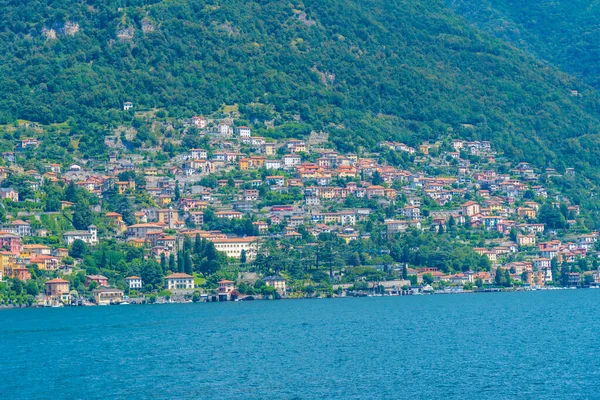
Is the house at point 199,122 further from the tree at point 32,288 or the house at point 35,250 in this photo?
the tree at point 32,288

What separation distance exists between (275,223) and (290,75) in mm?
41265

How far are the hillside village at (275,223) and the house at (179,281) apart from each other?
198 mm

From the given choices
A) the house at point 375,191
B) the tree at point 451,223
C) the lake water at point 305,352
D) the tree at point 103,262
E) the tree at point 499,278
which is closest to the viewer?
the lake water at point 305,352

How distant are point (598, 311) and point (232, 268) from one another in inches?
1460

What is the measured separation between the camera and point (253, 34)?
561ft

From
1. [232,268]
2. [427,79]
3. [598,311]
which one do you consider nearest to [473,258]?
[232,268]

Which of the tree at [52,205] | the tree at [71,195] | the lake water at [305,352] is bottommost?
the lake water at [305,352]

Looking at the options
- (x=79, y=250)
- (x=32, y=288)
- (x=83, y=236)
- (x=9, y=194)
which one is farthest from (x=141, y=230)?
(x=32, y=288)

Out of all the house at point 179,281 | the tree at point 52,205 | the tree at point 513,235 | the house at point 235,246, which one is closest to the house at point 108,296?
the house at point 179,281

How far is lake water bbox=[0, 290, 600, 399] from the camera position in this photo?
5441cm

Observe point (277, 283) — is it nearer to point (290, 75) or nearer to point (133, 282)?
point (133, 282)

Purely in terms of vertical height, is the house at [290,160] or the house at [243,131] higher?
the house at [243,131]

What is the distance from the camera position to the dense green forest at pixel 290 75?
510ft

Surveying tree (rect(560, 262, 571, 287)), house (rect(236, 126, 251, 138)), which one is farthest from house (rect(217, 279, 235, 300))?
house (rect(236, 126, 251, 138))
